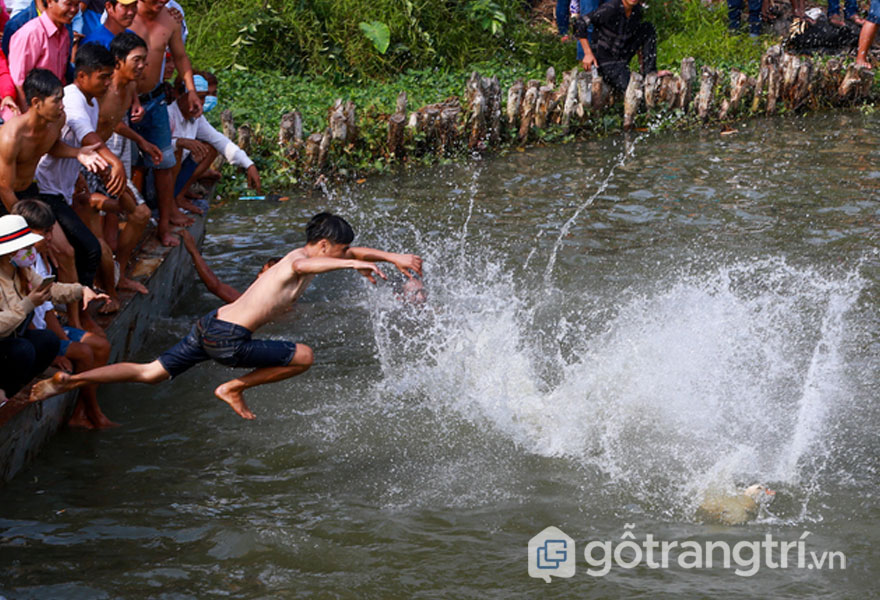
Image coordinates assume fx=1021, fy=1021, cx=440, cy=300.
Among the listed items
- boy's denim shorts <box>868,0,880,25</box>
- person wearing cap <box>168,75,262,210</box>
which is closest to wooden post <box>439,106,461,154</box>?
person wearing cap <box>168,75,262,210</box>

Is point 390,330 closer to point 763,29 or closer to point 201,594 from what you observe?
point 201,594

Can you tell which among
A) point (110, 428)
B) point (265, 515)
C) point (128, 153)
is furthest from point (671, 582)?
point (128, 153)

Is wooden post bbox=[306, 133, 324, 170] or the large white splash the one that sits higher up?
wooden post bbox=[306, 133, 324, 170]

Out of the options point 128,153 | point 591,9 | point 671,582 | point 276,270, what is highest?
point 591,9

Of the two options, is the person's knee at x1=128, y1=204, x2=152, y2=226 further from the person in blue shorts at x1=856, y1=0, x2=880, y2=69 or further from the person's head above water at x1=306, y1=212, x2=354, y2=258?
the person in blue shorts at x1=856, y1=0, x2=880, y2=69

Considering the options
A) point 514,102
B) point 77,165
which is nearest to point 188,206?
point 77,165

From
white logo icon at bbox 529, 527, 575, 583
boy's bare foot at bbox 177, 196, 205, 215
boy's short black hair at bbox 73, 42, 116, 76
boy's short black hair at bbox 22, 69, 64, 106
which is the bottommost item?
white logo icon at bbox 529, 527, 575, 583

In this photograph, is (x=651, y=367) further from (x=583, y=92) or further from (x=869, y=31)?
(x=869, y=31)

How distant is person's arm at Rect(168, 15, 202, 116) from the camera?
9055 millimetres

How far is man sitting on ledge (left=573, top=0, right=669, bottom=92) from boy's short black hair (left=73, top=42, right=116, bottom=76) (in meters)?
9.35

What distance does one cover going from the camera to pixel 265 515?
19.1 feet

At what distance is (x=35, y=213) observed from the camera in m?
5.96

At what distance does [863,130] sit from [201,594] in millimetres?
12085

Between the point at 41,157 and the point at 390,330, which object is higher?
the point at 41,157
